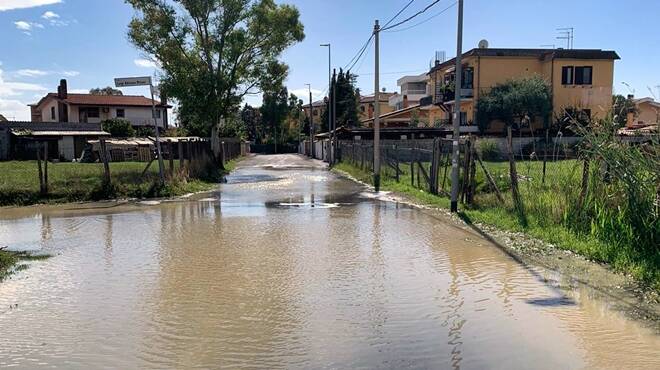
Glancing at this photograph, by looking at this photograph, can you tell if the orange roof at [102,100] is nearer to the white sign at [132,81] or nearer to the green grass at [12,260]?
the white sign at [132,81]

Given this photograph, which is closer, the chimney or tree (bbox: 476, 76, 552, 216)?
tree (bbox: 476, 76, 552, 216)

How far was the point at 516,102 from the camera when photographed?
43000 millimetres

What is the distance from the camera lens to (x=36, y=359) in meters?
5.16

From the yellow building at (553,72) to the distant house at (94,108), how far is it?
33916 mm

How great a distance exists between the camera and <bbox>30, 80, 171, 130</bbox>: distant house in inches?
2485

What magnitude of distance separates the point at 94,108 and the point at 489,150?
156 ft

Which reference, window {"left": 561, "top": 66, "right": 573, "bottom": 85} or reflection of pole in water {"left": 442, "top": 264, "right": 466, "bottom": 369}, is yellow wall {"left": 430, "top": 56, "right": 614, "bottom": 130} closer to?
window {"left": 561, "top": 66, "right": 573, "bottom": 85}

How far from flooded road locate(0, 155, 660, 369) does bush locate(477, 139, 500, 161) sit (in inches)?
954

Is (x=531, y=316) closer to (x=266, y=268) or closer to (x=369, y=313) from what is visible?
(x=369, y=313)

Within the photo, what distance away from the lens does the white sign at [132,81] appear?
18.3 metres

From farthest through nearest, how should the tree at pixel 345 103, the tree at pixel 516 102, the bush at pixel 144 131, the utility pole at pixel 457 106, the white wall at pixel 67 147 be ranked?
the tree at pixel 345 103 → the bush at pixel 144 131 → the white wall at pixel 67 147 → the tree at pixel 516 102 → the utility pole at pixel 457 106

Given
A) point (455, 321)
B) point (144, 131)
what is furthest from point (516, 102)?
point (455, 321)

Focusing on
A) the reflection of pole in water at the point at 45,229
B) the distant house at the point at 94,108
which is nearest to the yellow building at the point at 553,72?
the distant house at the point at 94,108

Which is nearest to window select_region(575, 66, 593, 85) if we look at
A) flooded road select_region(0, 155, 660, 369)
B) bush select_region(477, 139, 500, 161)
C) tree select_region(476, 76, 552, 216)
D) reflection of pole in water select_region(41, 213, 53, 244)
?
tree select_region(476, 76, 552, 216)
